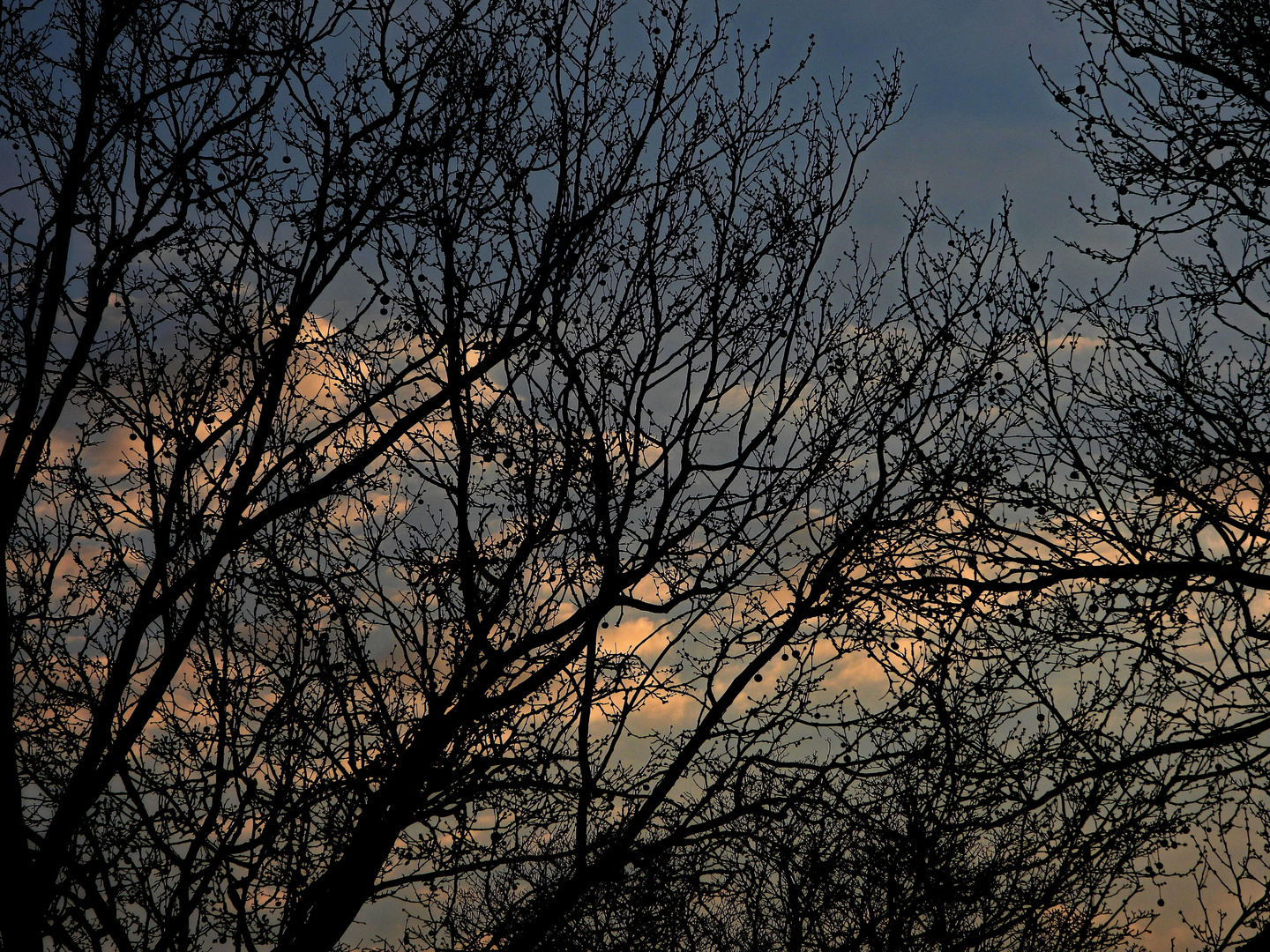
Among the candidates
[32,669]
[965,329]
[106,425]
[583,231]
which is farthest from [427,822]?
[965,329]

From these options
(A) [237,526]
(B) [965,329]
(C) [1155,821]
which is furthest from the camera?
(B) [965,329]

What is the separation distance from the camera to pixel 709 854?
627 centimetres

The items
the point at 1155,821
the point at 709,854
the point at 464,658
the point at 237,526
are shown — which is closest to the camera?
the point at 237,526

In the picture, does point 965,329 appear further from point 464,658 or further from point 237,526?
point 237,526

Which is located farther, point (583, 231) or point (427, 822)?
point (583, 231)

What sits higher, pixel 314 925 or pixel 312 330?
pixel 312 330

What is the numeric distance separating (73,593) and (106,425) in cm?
135

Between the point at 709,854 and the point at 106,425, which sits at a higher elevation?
the point at 106,425

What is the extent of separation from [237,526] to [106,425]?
197 centimetres

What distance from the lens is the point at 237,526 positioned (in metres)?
5.30

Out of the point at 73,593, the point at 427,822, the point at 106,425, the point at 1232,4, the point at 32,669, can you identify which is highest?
the point at 1232,4

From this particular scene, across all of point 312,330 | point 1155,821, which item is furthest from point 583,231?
point 1155,821

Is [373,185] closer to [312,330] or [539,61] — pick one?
[312,330]

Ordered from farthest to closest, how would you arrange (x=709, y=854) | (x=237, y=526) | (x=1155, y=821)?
(x=1155, y=821)
(x=709, y=854)
(x=237, y=526)
